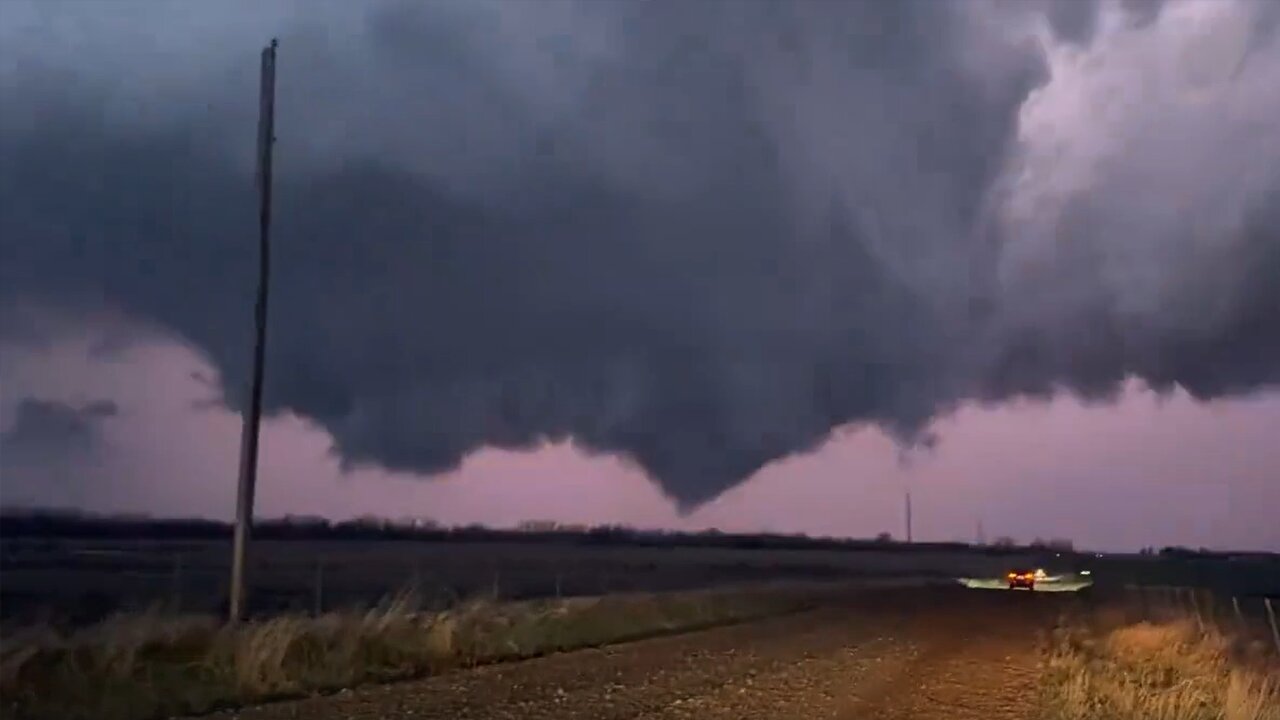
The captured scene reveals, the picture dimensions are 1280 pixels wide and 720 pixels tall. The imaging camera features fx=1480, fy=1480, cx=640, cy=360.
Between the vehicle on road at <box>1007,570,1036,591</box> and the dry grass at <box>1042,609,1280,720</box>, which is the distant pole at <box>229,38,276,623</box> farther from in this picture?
the vehicle on road at <box>1007,570,1036,591</box>

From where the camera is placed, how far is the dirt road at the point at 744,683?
59.2 ft

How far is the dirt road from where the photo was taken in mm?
18047

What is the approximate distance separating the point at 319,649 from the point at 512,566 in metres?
62.3

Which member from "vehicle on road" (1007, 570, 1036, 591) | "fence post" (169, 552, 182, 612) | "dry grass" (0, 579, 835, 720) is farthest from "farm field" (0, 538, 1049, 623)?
"vehicle on road" (1007, 570, 1036, 591)

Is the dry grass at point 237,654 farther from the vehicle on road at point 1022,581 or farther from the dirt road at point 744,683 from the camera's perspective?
the vehicle on road at point 1022,581

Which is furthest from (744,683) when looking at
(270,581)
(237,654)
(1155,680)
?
(270,581)

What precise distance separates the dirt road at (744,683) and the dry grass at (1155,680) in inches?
27.4

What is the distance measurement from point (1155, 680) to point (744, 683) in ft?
21.0

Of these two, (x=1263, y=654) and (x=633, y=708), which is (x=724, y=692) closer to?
(x=633, y=708)

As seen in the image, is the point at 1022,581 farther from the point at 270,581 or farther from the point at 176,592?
the point at 176,592

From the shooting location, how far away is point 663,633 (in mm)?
32969

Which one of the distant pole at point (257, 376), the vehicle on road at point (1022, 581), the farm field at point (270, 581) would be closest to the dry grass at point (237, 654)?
the distant pole at point (257, 376)

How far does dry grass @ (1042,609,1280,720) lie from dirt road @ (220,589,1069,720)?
2.28 ft

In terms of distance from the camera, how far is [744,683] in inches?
850
